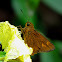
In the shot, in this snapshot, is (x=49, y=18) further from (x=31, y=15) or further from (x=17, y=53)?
(x=17, y=53)

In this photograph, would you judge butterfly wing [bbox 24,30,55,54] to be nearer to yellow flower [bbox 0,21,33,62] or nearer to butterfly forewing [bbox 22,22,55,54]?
butterfly forewing [bbox 22,22,55,54]

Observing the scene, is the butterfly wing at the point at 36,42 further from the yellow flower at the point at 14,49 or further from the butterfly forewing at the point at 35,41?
the yellow flower at the point at 14,49

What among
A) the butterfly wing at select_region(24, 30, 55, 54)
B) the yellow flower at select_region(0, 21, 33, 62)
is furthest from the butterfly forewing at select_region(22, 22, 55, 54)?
the yellow flower at select_region(0, 21, 33, 62)

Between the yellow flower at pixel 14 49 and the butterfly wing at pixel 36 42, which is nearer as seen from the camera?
the yellow flower at pixel 14 49

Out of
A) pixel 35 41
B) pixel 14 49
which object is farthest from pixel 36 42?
pixel 14 49

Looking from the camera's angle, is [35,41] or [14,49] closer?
[14,49]

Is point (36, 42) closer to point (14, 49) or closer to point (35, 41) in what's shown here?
point (35, 41)

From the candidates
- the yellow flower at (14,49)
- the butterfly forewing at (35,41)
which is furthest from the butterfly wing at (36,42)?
the yellow flower at (14,49)

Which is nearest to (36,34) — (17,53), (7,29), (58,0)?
(7,29)
